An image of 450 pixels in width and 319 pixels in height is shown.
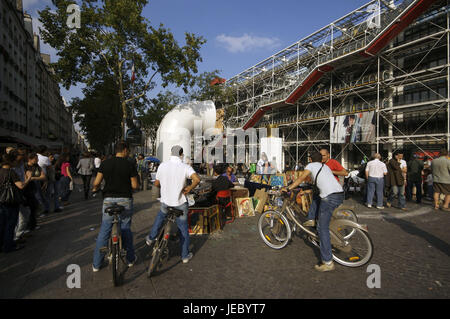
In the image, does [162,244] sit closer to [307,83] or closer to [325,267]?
[325,267]

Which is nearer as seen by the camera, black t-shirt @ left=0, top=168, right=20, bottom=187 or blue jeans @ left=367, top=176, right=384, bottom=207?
black t-shirt @ left=0, top=168, right=20, bottom=187

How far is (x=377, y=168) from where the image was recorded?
26.3ft

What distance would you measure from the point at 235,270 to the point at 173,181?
5.15 feet

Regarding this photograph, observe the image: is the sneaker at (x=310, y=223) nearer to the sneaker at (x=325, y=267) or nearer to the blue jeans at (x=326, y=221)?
the blue jeans at (x=326, y=221)

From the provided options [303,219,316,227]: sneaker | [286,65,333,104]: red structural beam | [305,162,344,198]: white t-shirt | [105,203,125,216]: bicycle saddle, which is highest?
[286,65,333,104]: red structural beam

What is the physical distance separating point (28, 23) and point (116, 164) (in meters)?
45.0

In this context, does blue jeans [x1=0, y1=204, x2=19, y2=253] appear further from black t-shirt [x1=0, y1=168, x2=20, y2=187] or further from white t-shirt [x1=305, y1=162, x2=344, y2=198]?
white t-shirt [x1=305, y1=162, x2=344, y2=198]

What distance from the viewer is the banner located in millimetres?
17922

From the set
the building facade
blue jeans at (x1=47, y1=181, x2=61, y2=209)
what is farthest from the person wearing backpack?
the building facade

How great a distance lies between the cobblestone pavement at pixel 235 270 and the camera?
3080mm

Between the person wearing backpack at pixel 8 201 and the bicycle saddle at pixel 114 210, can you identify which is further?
the person wearing backpack at pixel 8 201

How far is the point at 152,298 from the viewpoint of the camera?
2.93 metres

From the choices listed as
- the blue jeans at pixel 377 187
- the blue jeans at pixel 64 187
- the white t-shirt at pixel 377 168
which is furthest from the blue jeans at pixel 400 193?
the blue jeans at pixel 64 187

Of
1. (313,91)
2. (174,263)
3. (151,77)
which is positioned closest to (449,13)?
(313,91)
